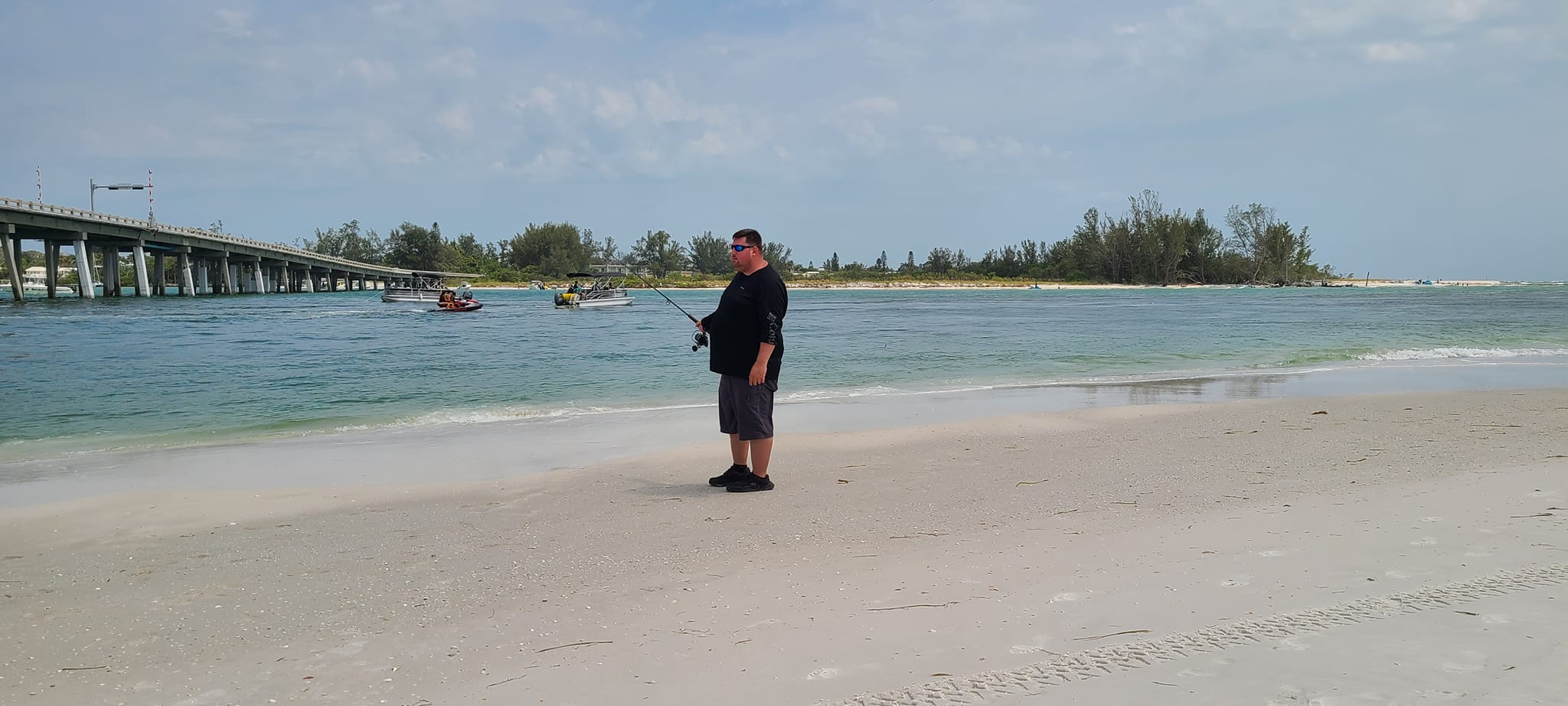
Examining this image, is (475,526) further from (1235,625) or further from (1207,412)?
(1207,412)

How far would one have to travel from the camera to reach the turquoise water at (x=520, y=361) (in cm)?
1230

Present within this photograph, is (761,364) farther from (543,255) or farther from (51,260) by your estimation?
(543,255)

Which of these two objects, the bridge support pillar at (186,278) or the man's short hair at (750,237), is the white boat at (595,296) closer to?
the bridge support pillar at (186,278)

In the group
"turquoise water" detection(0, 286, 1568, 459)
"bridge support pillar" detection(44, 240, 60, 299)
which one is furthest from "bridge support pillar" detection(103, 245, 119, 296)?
"turquoise water" detection(0, 286, 1568, 459)

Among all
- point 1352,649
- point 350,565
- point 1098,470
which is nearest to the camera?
point 1352,649

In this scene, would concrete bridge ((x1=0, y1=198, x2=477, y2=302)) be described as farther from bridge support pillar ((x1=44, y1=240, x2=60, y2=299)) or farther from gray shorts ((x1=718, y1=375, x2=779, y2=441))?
gray shorts ((x1=718, y1=375, x2=779, y2=441))

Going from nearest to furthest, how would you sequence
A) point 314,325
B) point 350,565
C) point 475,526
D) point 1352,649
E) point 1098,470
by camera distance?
point 1352,649 < point 350,565 < point 475,526 < point 1098,470 < point 314,325

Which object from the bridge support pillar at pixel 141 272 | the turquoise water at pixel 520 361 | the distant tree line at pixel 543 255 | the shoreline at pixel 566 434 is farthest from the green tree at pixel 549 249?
the shoreline at pixel 566 434

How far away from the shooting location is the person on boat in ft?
20.9

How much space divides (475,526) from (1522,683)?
16.5ft

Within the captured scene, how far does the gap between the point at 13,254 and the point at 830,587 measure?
245 ft

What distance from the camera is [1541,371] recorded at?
52.4 feet

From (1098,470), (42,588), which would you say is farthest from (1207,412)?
(42,588)

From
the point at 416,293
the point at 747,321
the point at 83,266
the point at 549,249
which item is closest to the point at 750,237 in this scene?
the point at 747,321
